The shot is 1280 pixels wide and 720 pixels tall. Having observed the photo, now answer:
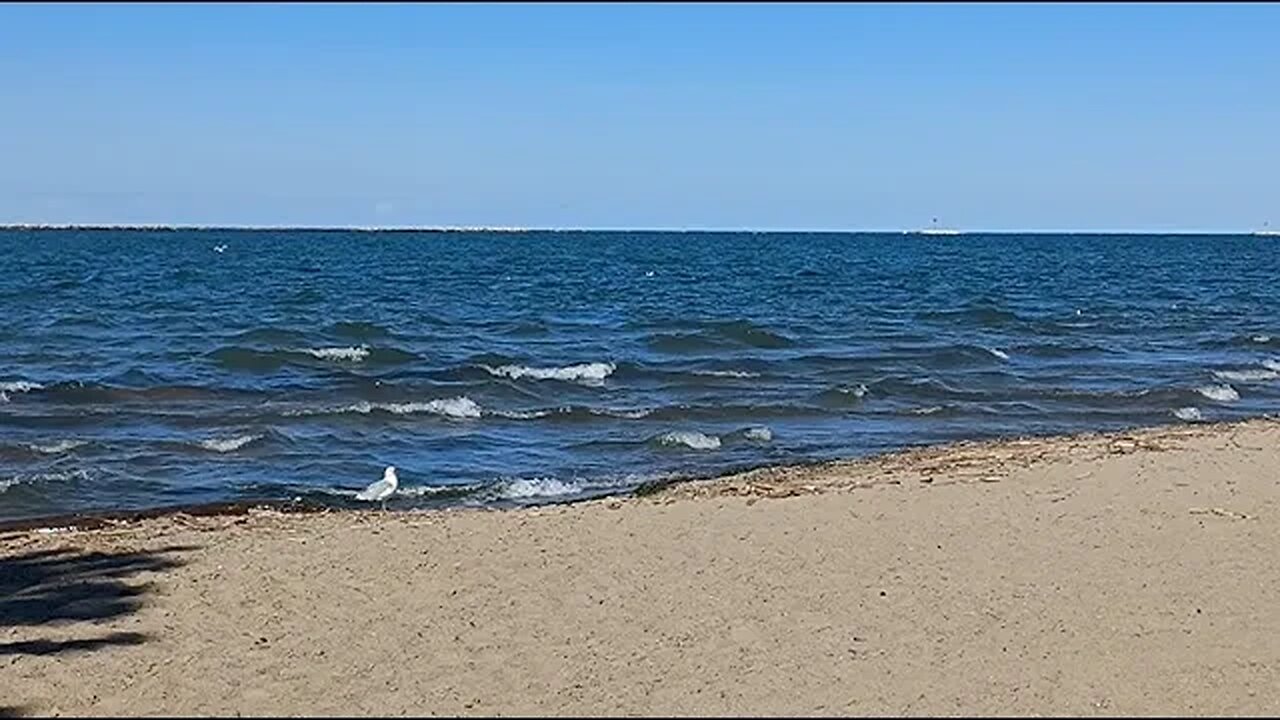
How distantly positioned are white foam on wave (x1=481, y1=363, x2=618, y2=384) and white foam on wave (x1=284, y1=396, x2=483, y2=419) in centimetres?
241

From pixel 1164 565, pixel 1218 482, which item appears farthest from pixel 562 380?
pixel 1164 565

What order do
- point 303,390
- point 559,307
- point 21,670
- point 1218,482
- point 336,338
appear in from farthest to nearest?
point 559,307 < point 336,338 < point 303,390 < point 1218,482 < point 21,670

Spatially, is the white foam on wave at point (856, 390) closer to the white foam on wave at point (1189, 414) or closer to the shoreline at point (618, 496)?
the white foam on wave at point (1189, 414)

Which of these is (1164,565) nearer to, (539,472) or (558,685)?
(558,685)

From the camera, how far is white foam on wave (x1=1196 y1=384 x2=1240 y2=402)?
63.0 feet

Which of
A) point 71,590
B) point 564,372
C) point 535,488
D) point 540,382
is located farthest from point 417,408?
point 71,590

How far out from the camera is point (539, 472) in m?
14.1

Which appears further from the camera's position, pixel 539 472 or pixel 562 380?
pixel 562 380

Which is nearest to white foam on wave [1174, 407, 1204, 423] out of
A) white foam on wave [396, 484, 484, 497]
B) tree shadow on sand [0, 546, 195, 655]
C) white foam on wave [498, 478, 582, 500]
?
white foam on wave [498, 478, 582, 500]

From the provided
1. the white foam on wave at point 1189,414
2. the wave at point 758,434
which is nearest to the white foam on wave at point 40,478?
the wave at point 758,434

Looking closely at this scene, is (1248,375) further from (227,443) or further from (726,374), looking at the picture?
(227,443)

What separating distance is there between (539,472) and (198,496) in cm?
306

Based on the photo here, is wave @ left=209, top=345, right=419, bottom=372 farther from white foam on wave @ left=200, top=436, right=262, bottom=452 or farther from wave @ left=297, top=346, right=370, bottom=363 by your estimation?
white foam on wave @ left=200, top=436, right=262, bottom=452

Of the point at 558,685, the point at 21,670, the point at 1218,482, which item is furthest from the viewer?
the point at 1218,482
